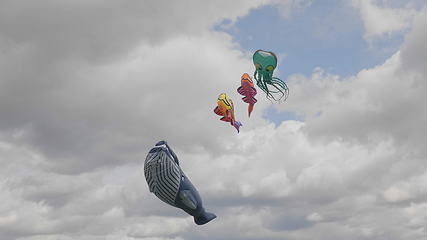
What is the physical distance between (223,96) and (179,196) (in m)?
26.2

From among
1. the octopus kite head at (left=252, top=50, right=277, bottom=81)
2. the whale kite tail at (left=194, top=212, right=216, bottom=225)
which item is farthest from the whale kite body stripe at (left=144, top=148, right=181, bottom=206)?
the octopus kite head at (left=252, top=50, right=277, bottom=81)

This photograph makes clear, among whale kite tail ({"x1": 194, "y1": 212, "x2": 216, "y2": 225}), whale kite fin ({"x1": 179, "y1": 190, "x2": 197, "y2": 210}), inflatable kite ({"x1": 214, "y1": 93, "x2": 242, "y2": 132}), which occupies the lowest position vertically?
whale kite tail ({"x1": 194, "y1": 212, "x2": 216, "y2": 225})

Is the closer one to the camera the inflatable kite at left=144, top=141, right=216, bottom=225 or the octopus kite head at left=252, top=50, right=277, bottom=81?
the inflatable kite at left=144, top=141, right=216, bottom=225

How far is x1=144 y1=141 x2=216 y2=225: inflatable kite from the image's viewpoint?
57.4m

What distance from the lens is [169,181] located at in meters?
58.2

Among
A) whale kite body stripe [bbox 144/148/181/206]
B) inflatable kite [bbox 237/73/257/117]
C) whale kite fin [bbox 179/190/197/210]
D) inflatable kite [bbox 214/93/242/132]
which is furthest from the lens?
inflatable kite [bbox 214/93/242/132]

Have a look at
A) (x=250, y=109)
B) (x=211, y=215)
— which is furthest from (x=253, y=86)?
(x=211, y=215)

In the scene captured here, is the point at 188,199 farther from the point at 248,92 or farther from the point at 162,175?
the point at 248,92

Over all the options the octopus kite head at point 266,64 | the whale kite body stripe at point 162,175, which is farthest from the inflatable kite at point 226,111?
the whale kite body stripe at point 162,175

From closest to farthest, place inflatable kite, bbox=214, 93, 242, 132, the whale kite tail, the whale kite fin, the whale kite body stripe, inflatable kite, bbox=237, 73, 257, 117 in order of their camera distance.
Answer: the whale kite body stripe → the whale kite fin → the whale kite tail → inflatable kite, bbox=237, 73, 257, 117 → inflatable kite, bbox=214, 93, 242, 132

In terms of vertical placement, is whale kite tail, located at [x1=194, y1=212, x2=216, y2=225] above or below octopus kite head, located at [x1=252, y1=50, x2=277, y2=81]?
below

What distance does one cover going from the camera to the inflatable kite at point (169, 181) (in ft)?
188

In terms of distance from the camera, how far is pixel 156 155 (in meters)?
57.3

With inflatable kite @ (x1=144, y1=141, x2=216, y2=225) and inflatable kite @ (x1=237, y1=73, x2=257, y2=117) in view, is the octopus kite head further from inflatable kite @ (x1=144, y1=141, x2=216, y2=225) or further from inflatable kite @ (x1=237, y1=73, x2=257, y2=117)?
inflatable kite @ (x1=144, y1=141, x2=216, y2=225)
